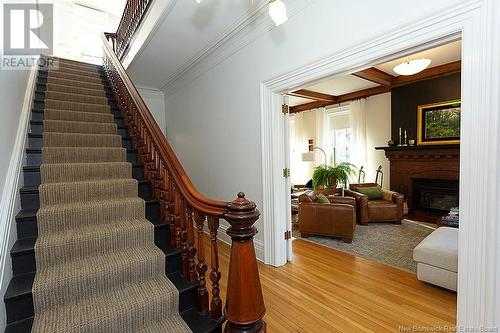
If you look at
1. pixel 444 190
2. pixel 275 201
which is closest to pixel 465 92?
pixel 275 201

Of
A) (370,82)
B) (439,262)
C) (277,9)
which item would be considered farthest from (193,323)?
(370,82)

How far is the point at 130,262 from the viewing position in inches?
65.9

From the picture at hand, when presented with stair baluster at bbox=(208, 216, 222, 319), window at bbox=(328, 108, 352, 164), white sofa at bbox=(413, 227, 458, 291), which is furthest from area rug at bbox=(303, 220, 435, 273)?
window at bbox=(328, 108, 352, 164)

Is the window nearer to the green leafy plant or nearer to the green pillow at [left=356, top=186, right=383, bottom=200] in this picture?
the green leafy plant

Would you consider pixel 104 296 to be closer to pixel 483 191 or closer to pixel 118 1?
pixel 483 191

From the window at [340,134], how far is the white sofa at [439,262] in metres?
4.31

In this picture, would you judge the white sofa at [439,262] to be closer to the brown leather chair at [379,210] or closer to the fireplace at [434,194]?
the brown leather chair at [379,210]

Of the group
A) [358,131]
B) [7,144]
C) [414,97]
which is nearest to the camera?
[7,144]

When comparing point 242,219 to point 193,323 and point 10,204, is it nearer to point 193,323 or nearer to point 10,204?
point 193,323

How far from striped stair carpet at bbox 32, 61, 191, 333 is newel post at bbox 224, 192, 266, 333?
Answer: 492 millimetres

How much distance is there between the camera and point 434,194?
498 centimetres

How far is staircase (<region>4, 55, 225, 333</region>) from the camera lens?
1411 millimetres

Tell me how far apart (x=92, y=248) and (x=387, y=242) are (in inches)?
141

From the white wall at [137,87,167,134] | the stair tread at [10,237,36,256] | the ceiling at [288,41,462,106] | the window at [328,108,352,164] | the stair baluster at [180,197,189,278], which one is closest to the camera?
the stair tread at [10,237,36,256]
